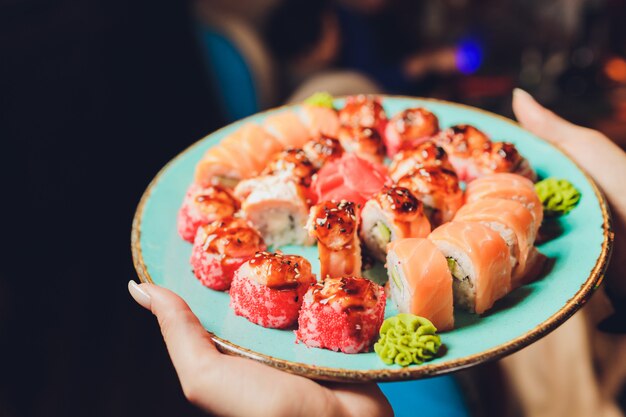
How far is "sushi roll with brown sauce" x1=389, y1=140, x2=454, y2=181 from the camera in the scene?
2.09m

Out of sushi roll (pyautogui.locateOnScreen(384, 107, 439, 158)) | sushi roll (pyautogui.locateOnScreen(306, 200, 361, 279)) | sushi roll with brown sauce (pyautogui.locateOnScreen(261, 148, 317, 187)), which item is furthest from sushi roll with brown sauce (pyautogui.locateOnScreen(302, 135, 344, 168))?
sushi roll (pyautogui.locateOnScreen(306, 200, 361, 279))

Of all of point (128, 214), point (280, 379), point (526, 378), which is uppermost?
point (280, 379)

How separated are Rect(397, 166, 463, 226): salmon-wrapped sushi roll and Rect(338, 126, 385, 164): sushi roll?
0.36 meters

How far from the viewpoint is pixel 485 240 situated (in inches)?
66.2

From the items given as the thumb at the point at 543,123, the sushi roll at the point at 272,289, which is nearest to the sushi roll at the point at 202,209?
the sushi roll at the point at 272,289

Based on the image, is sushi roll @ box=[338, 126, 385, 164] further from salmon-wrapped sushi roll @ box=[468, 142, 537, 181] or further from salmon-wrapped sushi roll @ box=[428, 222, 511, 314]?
salmon-wrapped sushi roll @ box=[428, 222, 511, 314]

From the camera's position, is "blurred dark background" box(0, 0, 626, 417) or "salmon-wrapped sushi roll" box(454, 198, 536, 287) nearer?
"salmon-wrapped sushi roll" box(454, 198, 536, 287)

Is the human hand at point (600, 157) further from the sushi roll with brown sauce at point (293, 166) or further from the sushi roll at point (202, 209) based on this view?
the sushi roll at point (202, 209)

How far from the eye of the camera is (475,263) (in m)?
1.65

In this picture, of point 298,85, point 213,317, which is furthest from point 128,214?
point 213,317

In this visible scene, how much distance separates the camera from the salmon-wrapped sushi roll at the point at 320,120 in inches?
100

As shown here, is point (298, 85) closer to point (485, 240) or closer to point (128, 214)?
point (128, 214)

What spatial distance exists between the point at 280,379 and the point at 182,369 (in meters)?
0.25

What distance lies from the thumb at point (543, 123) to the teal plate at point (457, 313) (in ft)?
0.28
